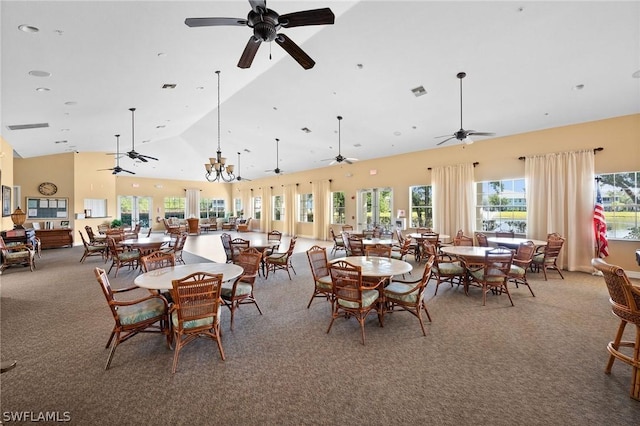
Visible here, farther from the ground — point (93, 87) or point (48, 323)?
point (93, 87)

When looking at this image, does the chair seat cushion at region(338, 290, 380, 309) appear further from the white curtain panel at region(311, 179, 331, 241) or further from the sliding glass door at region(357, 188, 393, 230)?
the white curtain panel at region(311, 179, 331, 241)

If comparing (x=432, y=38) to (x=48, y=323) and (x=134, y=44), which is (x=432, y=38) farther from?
(x=48, y=323)

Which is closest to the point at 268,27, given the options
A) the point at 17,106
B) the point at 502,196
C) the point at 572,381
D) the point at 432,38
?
the point at 432,38

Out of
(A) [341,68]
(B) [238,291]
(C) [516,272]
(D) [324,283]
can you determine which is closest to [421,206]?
(C) [516,272]

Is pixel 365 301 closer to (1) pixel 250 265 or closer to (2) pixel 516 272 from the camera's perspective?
(1) pixel 250 265

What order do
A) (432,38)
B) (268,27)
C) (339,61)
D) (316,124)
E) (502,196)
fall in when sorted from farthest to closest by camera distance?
(316,124)
(502,196)
(339,61)
(432,38)
(268,27)

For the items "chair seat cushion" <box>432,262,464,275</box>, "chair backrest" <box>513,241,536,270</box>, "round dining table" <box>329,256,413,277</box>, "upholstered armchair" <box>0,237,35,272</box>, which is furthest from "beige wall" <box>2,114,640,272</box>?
"round dining table" <box>329,256,413,277</box>

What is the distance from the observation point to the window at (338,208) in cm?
1185

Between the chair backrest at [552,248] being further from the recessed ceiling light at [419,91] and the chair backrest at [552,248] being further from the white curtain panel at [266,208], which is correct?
the white curtain panel at [266,208]

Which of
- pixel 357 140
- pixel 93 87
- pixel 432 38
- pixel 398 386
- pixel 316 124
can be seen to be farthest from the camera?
pixel 357 140

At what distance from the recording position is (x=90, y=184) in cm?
1111

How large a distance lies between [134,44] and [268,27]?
2579mm

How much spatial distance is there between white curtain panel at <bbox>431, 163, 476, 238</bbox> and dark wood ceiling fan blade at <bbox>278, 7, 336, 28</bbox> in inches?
268

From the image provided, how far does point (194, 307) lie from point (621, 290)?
362cm
